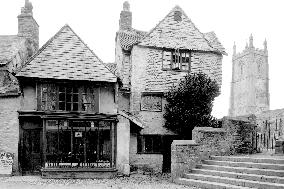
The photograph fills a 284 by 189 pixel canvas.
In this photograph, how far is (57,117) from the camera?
20.6 meters

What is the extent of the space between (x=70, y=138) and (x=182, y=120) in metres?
7.46

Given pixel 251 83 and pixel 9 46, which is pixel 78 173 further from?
pixel 251 83

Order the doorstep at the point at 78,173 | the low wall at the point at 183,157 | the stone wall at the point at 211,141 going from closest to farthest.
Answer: the low wall at the point at 183,157, the stone wall at the point at 211,141, the doorstep at the point at 78,173

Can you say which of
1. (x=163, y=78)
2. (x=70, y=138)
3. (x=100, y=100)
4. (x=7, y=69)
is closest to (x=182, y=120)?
(x=163, y=78)

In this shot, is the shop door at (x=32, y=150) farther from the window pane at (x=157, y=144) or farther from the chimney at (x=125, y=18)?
the chimney at (x=125, y=18)

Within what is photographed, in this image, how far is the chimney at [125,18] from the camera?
96.7 feet

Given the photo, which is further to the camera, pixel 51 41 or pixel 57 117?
pixel 51 41

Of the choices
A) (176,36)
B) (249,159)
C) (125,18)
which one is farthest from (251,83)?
(249,159)

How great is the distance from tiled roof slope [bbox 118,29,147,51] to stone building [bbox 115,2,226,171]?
109mm

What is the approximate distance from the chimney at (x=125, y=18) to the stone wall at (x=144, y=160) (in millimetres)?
9763

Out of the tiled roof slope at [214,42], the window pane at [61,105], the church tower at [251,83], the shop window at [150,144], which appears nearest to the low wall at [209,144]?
the shop window at [150,144]

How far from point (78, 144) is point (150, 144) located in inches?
224

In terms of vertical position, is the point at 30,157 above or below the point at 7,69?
below

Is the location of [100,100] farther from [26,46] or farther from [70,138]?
[26,46]
